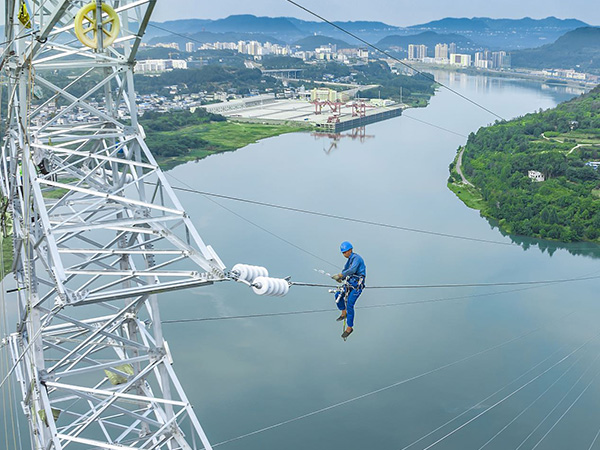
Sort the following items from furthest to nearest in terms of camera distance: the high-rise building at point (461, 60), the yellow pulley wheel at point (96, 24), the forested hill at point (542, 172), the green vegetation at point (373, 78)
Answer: the high-rise building at point (461, 60) < the green vegetation at point (373, 78) < the forested hill at point (542, 172) < the yellow pulley wheel at point (96, 24)

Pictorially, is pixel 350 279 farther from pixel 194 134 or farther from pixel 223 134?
pixel 223 134

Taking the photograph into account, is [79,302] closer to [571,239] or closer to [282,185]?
[571,239]

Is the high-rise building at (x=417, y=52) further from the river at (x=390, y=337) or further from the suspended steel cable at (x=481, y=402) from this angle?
the suspended steel cable at (x=481, y=402)

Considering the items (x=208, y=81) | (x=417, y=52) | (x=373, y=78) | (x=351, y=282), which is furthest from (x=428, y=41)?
(x=351, y=282)

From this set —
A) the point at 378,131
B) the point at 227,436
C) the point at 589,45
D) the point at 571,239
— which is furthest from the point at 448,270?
the point at 589,45

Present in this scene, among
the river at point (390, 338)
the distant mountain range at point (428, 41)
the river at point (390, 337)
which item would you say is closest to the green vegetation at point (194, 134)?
the river at point (390, 337)

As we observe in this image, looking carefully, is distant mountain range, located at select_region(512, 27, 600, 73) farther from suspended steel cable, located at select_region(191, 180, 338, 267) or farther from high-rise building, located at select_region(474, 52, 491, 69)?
suspended steel cable, located at select_region(191, 180, 338, 267)
